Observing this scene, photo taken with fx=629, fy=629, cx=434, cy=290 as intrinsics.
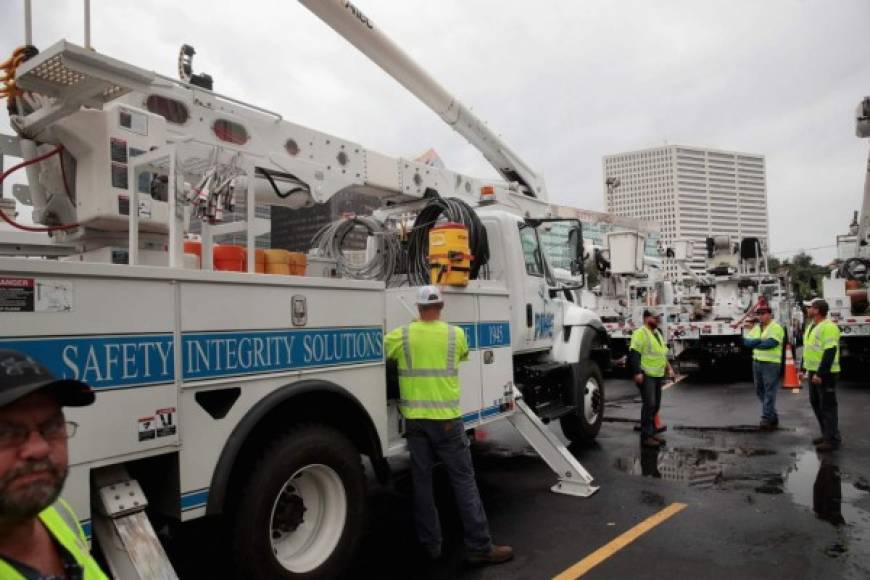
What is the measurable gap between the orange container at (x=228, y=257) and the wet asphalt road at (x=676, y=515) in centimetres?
202

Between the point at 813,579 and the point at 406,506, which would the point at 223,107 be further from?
the point at 813,579

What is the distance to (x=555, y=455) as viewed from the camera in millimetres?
5617

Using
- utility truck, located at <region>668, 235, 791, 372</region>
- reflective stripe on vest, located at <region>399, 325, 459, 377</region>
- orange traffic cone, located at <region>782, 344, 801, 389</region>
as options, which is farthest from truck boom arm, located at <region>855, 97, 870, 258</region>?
reflective stripe on vest, located at <region>399, 325, 459, 377</region>

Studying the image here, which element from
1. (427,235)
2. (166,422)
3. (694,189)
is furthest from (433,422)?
(694,189)

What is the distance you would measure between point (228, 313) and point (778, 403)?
410 inches

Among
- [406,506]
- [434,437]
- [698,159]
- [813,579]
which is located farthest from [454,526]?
[698,159]

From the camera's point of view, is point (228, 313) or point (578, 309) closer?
point (228, 313)

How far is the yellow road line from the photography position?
3.94m

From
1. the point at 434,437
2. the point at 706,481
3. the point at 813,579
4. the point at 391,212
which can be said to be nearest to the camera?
the point at 813,579

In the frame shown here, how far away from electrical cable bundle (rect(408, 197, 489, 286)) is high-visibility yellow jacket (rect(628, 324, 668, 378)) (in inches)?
116

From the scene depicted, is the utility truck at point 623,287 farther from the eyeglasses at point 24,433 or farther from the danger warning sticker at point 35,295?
the eyeglasses at point 24,433

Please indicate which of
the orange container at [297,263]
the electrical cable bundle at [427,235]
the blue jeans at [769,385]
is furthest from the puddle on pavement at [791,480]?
the orange container at [297,263]

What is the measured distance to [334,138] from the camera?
5.09m

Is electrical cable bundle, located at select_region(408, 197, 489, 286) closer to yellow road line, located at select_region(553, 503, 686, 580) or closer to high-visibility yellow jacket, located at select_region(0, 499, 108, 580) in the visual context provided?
yellow road line, located at select_region(553, 503, 686, 580)
